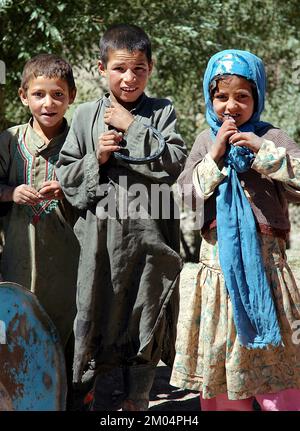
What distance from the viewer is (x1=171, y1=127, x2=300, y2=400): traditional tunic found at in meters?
3.52

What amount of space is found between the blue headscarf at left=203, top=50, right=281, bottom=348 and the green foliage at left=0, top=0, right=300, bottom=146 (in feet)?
9.59

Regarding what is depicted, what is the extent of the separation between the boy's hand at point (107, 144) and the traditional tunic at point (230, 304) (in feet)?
1.14

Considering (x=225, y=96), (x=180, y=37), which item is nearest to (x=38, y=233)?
(x=225, y=96)

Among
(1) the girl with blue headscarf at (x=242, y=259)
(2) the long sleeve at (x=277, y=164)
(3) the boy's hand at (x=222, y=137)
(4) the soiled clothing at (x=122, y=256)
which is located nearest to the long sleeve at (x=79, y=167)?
(4) the soiled clothing at (x=122, y=256)

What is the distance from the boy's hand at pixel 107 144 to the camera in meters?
3.61

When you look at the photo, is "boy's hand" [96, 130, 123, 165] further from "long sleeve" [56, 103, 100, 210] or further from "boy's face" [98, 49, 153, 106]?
"boy's face" [98, 49, 153, 106]

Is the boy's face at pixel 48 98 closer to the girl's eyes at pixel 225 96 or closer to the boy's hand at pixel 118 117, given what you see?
the boy's hand at pixel 118 117

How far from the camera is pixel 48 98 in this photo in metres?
3.95

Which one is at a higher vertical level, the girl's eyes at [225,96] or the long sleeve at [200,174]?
the girl's eyes at [225,96]

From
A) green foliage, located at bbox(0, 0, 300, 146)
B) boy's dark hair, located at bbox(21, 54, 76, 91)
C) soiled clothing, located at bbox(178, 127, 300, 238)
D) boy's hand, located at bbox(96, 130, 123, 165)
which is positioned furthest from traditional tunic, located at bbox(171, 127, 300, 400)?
green foliage, located at bbox(0, 0, 300, 146)

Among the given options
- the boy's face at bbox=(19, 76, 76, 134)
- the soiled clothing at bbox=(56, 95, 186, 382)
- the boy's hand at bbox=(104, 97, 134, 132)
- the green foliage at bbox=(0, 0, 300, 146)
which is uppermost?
the green foliage at bbox=(0, 0, 300, 146)

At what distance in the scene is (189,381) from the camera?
11.9 feet
